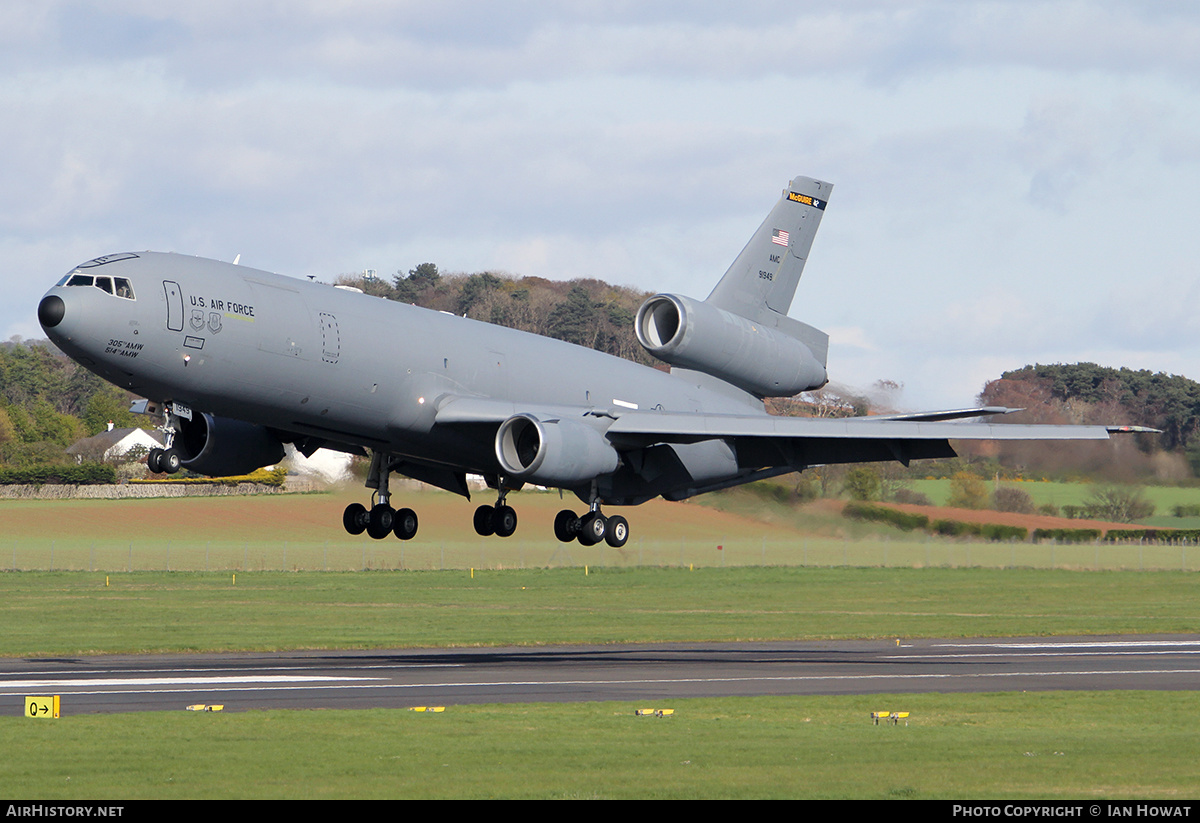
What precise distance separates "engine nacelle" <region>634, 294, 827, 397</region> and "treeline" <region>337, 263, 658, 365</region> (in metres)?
94.5

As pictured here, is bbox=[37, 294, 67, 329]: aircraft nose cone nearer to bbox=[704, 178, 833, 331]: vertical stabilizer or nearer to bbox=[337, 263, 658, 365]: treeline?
bbox=[704, 178, 833, 331]: vertical stabilizer

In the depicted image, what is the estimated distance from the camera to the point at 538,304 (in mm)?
172500

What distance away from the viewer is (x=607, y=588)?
89312 mm

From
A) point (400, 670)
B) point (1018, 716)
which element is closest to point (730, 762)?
point (1018, 716)

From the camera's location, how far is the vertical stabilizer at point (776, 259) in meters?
46.4

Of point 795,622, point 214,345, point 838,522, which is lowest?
point 795,622

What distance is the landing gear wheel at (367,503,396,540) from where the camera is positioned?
41.7 metres

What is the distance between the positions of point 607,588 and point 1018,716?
53.4 metres

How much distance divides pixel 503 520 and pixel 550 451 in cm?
726

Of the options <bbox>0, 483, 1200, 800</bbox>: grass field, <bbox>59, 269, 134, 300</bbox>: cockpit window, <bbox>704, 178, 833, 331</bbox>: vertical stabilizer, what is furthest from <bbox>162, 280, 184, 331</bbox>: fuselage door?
<bbox>704, 178, 833, 331</bbox>: vertical stabilizer

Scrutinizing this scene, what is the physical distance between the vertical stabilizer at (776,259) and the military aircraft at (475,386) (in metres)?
0.06

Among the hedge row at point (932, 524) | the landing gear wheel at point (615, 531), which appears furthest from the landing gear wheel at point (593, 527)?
the hedge row at point (932, 524)

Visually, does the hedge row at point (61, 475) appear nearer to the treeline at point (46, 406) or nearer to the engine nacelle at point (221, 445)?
the treeline at point (46, 406)

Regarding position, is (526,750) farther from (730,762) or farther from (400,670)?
(400,670)
